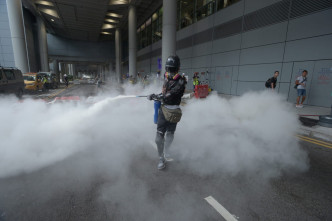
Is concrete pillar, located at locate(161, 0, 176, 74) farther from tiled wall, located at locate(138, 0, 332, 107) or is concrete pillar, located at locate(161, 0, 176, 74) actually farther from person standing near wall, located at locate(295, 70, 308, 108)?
person standing near wall, located at locate(295, 70, 308, 108)

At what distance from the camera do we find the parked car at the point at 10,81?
8.87m

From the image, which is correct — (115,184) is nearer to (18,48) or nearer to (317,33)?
(317,33)

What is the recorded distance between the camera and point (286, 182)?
2709 mm

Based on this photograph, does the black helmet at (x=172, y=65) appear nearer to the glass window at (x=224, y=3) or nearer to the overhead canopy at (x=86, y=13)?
the glass window at (x=224, y=3)

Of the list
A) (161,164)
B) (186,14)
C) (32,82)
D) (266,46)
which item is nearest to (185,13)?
(186,14)

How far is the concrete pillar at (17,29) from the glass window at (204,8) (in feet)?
62.2

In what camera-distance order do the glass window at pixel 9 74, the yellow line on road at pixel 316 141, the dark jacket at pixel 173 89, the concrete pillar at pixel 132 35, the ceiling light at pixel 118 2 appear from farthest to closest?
the concrete pillar at pixel 132 35, the ceiling light at pixel 118 2, the glass window at pixel 9 74, the yellow line on road at pixel 316 141, the dark jacket at pixel 173 89

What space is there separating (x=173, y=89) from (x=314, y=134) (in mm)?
4564

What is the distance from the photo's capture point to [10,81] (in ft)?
31.2

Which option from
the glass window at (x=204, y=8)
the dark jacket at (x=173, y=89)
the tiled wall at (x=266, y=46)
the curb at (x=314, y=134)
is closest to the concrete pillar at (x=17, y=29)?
the tiled wall at (x=266, y=46)

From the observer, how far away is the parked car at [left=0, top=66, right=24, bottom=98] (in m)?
8.87

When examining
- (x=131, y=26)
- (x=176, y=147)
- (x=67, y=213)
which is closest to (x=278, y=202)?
(x=176, y=147)

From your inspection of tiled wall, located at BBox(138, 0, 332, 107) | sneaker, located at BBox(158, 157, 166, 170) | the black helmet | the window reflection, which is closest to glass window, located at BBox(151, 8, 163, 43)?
the window reflection

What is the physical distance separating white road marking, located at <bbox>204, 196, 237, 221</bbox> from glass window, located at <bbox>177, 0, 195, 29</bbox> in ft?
57.7
